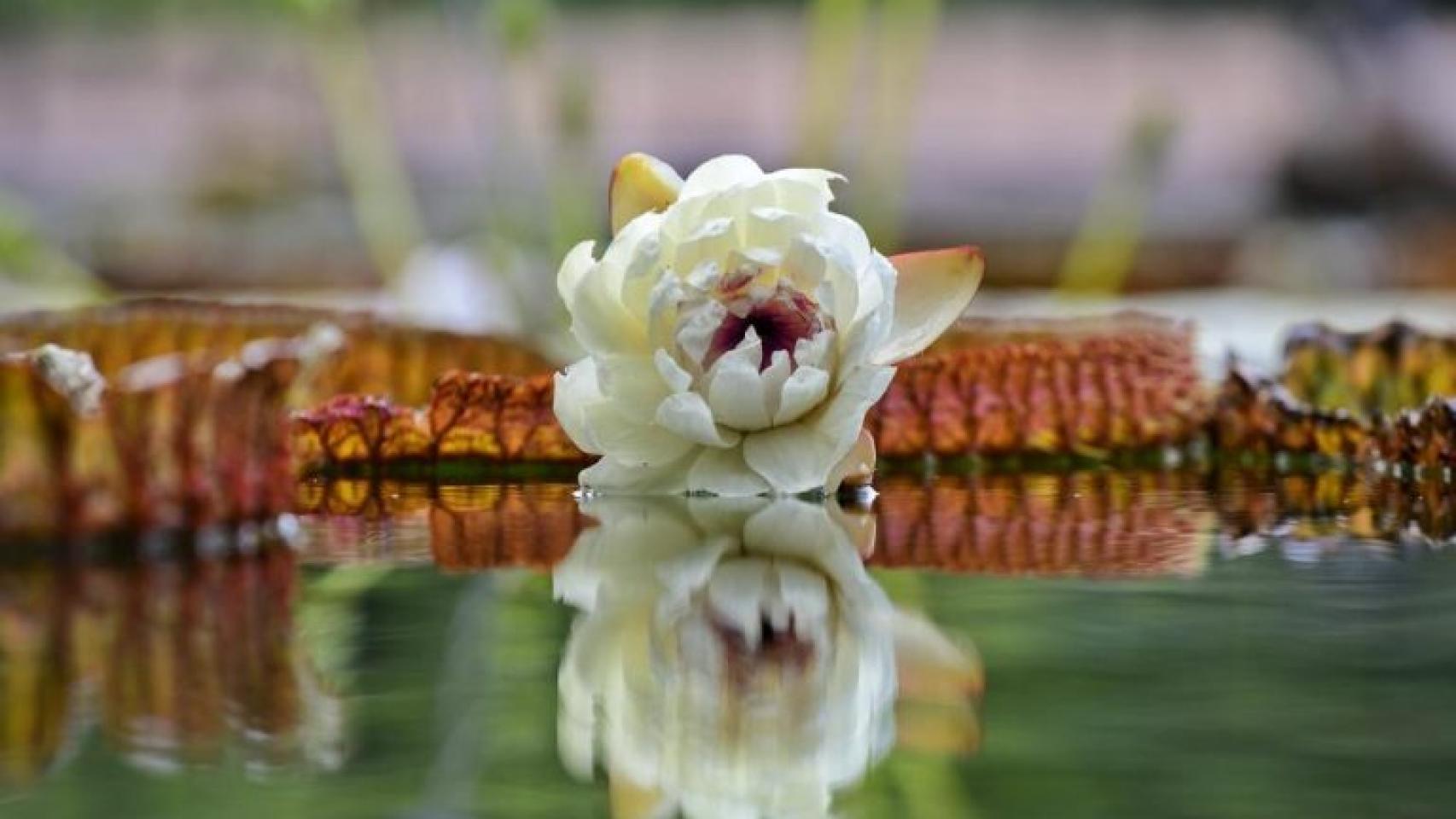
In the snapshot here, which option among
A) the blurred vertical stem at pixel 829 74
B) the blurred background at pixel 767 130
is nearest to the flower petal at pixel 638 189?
the blurred vertical stem at pixel 829 74

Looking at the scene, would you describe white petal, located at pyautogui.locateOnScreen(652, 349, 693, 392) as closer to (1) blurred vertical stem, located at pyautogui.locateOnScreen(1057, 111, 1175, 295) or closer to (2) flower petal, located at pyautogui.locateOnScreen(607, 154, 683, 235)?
(2) flower petal, located at pyautogui.locateOnScreen(607, 154, 683, 235)

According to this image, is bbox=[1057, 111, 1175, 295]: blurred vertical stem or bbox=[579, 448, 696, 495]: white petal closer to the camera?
bbox=[579, 448, 696, 495]: white petal

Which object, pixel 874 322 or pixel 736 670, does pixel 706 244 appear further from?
pixel 736 670

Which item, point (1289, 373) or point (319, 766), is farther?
point (1289, 373)

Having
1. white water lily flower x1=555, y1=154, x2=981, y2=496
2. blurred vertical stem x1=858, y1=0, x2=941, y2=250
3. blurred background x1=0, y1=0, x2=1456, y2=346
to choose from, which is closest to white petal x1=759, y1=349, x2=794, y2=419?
white water lily flower x1=555, y1=154, x2=981, y2=496

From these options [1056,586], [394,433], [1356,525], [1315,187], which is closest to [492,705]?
[1056,586]

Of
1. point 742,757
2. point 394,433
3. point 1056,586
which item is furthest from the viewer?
point 394,433

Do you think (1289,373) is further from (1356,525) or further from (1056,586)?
(1056,586)
